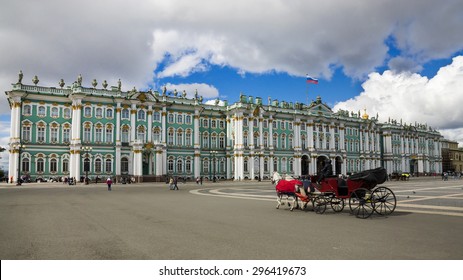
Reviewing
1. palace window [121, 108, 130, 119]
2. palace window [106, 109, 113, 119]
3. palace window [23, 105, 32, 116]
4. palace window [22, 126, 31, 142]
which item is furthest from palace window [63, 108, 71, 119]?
palace window [121, 108, 130, 119]

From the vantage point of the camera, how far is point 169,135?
221 ft

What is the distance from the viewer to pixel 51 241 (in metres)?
9.63

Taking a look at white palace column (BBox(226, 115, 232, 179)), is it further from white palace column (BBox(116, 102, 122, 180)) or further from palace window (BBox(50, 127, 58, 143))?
palace window (BBox(50, 127, 58, 143))

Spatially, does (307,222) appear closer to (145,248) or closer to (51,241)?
(145,248)

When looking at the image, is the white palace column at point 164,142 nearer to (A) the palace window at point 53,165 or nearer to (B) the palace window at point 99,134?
(B) the palace window at point 99,134

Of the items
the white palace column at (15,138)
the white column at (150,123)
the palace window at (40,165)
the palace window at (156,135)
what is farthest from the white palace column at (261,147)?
the white palace column at (15,138)

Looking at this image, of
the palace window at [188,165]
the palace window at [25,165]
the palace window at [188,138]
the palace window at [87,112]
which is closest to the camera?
the palace window at [25,165]

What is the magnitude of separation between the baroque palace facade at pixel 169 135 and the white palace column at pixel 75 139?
154mm

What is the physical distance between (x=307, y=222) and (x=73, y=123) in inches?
2134

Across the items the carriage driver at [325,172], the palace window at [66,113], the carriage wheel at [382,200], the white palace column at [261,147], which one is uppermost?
the palace window at [66,113]

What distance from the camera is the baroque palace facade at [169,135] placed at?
56938 mm

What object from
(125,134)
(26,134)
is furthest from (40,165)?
(125,134)

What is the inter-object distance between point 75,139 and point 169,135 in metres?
16.7

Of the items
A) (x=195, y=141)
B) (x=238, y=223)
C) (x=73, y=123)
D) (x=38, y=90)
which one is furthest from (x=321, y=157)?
(x=238, y=223)
